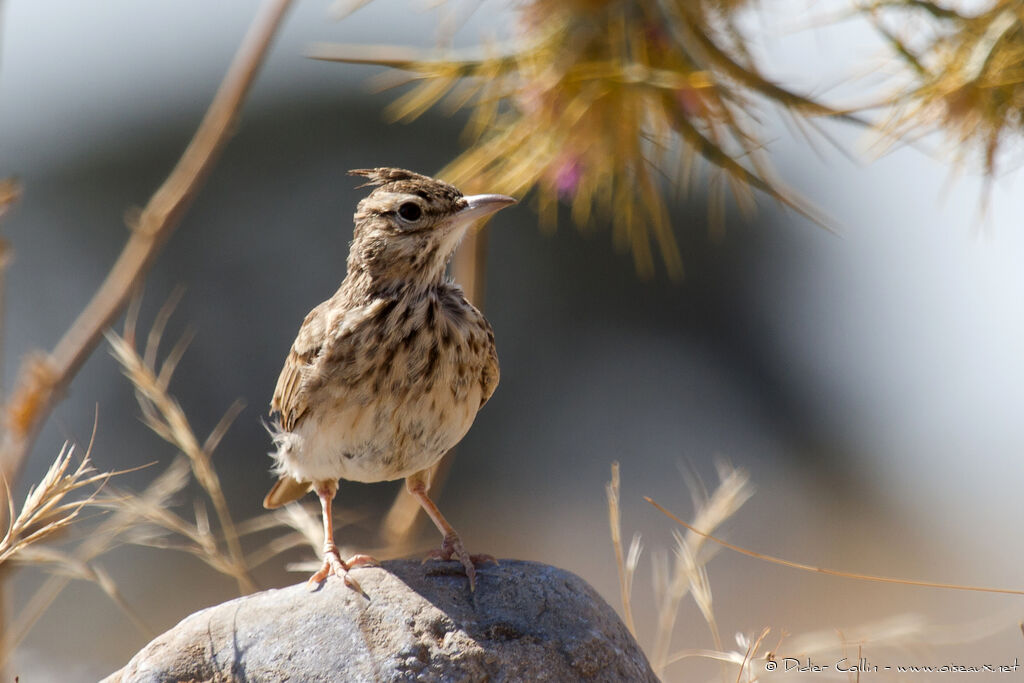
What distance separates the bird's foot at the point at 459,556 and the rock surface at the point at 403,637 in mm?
59

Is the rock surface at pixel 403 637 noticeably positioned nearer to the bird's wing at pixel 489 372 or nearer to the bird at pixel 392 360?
the bird at pixel 392 360

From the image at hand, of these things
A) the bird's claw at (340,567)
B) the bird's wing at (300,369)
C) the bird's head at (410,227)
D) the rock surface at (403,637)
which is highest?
the bird's head at (410,227)

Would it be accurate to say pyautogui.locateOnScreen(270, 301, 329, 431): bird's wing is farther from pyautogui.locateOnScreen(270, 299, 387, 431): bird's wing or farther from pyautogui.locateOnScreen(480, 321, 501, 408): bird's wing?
pyautogui.locateOnScreen(480, 321, 501, 408): bird's wing

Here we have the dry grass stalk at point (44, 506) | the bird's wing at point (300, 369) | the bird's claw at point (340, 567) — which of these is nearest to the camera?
the dry grass stalk at point (44, 506)

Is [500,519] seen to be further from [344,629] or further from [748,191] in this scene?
[344,629]

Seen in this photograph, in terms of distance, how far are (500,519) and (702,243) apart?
4340 mm

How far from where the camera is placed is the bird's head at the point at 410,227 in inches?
154

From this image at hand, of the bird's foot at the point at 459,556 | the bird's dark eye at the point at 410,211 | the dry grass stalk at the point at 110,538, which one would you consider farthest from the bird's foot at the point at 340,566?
the bird's dark eye at the point at 410,211

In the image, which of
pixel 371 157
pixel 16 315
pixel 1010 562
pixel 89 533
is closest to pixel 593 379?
pixel 371 157

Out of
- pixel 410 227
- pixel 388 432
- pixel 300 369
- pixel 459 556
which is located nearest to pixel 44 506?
pixel 388 432

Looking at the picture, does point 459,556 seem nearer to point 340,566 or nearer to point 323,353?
point 340,566

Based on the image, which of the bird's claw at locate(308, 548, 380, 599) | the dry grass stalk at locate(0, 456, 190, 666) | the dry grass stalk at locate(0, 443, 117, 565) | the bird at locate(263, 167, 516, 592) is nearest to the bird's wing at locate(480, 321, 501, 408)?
the bird at locate(263, 167, 516, 592)

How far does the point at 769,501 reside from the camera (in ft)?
43.5

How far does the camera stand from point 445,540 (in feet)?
12.7
